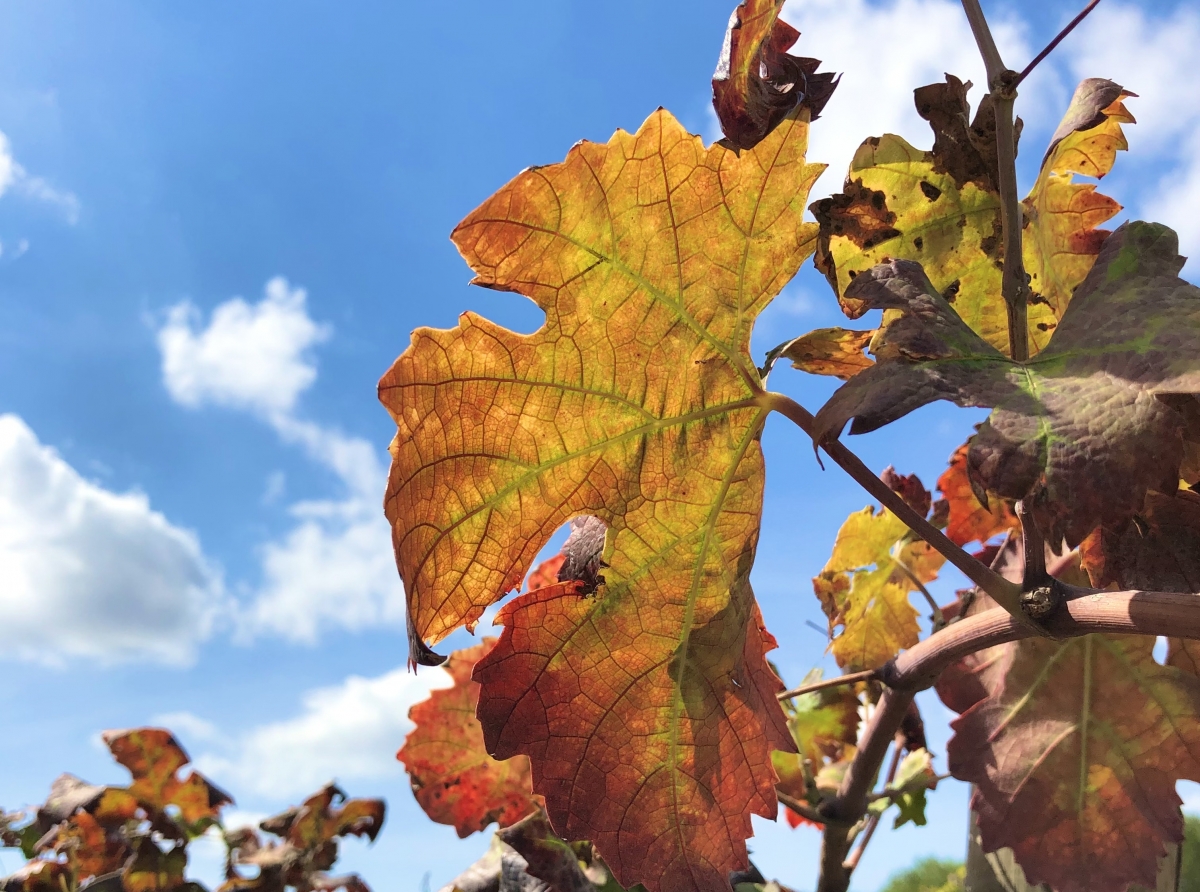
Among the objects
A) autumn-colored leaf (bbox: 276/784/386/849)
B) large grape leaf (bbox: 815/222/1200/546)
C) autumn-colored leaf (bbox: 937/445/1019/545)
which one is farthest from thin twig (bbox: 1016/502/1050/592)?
autumn-colored leaf (bbox: 276/784/386/849)

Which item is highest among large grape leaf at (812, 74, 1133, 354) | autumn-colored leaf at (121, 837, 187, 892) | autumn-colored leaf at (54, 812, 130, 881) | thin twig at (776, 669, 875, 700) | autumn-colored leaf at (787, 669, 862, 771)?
large grape leaf at (812, 74, 1133, 354)

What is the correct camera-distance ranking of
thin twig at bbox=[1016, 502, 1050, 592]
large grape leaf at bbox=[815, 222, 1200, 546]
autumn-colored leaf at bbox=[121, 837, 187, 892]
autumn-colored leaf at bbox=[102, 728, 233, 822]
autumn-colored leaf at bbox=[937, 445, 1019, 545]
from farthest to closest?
1. autumn-colored leaf at bbox=[102, 728, 233, 822]
2. autumn-colored leaf at bbox=[121, 837, 187, 892]
3. autumn-colored leaf at bbox=[937, 445, 1019, 545]
4. thin twig at bbox=[1016, 502, 1050, 592]
5. large grape leaf at bbox=[815, 222, 1200, 546]

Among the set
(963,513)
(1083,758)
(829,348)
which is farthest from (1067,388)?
(963,513)

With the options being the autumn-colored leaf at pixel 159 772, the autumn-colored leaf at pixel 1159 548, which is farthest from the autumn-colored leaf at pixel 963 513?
the autumn-colored leaf at pixel 159 772

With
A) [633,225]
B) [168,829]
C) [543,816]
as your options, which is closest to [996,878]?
[543,816]

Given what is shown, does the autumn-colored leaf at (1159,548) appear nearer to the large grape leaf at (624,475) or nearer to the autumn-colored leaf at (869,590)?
the large grape leaf at (624,475)

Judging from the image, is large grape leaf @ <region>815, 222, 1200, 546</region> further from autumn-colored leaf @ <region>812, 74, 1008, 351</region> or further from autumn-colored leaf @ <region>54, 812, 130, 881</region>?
autumn-colored leaf @ <region>54, 812, 130, 881</region>
